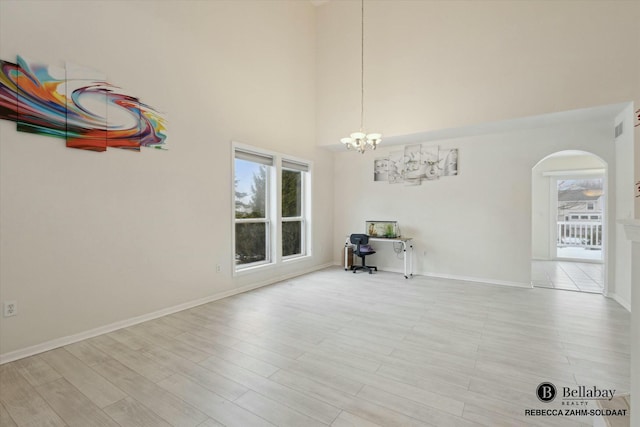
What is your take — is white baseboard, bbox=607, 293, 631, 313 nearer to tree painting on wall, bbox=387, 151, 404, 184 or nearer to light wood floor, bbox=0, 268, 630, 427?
light wood floor, bbox=0, 268, 630, 427

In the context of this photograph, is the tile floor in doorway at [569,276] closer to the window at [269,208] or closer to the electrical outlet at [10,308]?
the window at [269,208]

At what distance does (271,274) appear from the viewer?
16.5 ft

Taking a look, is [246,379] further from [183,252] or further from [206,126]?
[206,126]

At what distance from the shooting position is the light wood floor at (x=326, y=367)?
1762 millimetres

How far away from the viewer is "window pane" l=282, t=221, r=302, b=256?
218 inches

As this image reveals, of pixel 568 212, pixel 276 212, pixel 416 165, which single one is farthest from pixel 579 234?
pixel 276 212

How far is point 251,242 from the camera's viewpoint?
190 inches

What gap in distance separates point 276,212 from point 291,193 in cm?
77

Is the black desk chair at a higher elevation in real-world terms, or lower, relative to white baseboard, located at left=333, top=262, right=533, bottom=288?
higher

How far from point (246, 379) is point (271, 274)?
293cm

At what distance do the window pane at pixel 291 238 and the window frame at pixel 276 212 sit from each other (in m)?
0.06

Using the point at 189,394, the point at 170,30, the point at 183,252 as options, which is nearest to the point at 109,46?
the point at 170,30

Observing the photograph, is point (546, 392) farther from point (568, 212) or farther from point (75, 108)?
point (568, 212)

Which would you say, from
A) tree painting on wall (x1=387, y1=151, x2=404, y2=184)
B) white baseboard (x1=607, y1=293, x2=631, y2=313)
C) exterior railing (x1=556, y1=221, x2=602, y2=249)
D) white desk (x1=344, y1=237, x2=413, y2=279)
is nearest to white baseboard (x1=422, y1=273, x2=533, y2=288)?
white desk (x1=344, y1=237, x2=413, y2=279)
